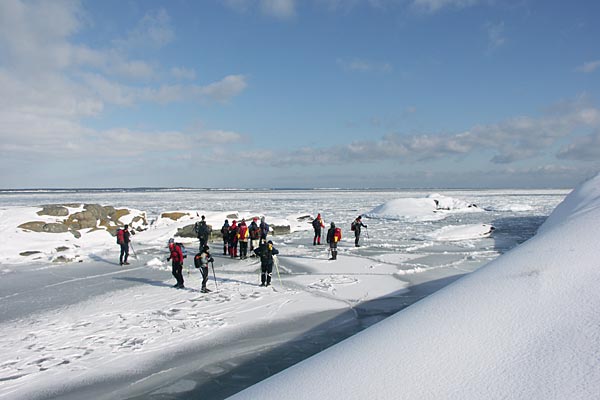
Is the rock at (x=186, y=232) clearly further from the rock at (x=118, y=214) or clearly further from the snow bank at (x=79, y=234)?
the rock at (x=118, y=214)

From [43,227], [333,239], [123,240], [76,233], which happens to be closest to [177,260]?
[123,240]

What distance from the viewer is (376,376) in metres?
3.76

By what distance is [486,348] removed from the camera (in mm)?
3842

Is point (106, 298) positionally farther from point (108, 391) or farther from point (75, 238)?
point (75, 238)

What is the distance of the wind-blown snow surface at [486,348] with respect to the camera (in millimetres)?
3355

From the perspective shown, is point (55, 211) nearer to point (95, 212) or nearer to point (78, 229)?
point (78, 229)

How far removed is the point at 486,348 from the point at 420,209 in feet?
122

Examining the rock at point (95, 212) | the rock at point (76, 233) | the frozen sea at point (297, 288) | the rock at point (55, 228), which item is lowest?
the frozen sea at point (297, 288)

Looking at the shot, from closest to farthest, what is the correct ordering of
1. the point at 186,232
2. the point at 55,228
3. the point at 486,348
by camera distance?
the point at 486,348, the point at 55,228, the point at 186,232

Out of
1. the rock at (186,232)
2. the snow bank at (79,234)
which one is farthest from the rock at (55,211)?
the rock at (186,232)

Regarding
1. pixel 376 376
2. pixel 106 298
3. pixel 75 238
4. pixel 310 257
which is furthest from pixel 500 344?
pixel 75 238

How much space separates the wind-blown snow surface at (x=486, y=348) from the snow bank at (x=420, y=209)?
102 ft

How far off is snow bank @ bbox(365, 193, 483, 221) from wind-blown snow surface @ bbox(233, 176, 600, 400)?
31.1 meters

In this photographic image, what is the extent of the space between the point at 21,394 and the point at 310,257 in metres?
11.3
